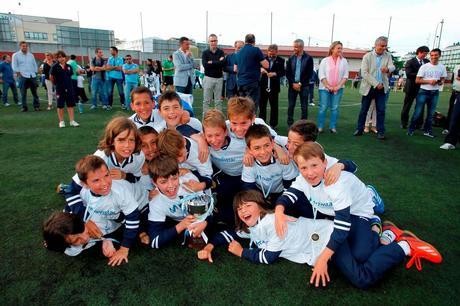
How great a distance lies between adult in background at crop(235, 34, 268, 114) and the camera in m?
6.48

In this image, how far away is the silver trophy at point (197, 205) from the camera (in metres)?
2.58

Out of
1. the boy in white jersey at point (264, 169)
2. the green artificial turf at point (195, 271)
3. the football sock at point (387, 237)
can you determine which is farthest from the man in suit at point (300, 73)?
the football sock at point (387, 237)

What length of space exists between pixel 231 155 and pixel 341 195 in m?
1.33

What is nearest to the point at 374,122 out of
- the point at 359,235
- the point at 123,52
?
the point at 359,235

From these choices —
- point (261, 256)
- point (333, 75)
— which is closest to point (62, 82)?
point (333, 75)

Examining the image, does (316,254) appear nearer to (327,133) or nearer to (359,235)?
(359,235)

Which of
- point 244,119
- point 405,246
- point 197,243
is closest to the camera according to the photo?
point 405,246

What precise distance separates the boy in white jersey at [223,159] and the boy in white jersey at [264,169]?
330 mm

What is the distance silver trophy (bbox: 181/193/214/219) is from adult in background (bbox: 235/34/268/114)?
4365 mm

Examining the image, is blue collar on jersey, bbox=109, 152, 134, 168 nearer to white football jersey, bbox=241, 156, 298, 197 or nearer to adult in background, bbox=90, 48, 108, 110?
white football jersey, bbox=241, 156, 298, 197

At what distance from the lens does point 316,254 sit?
234cm

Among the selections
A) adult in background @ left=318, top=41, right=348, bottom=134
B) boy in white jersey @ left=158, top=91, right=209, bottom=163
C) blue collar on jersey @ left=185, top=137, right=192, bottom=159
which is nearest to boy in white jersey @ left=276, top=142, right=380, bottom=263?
blue collar on jersey @ left=185, top=137, right=192, bottom=159

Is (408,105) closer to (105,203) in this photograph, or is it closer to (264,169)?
(264,169)

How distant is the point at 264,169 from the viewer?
9.64 ft
